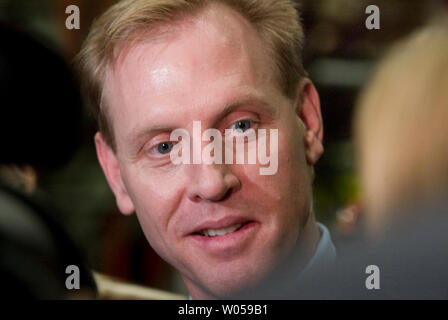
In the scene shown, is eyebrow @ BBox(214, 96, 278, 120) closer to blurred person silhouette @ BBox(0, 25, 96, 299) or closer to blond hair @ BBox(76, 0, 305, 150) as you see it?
blond hair @ BBox(76, 0, 305, 150)

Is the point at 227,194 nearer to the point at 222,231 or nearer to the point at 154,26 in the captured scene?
the point at 222,231

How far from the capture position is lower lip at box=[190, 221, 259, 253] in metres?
1.55

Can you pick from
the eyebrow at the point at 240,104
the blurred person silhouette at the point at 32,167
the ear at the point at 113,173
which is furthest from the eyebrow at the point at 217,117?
the blurred person silhouette at the point at 32,167

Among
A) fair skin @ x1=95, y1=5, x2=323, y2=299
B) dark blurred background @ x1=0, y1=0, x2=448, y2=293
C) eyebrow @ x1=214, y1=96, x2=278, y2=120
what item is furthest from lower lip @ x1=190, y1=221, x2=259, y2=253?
eyebrow @ x1=214, y1=96, x2=278, y2=120

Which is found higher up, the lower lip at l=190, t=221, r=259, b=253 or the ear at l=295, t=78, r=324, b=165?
the ear at l=295, t=78, r=324, b=165

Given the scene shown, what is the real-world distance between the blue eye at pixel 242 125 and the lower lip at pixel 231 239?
0.22 metres

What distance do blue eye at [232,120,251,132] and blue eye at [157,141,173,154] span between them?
16cm

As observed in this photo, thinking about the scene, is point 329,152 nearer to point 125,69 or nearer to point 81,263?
point 125,69

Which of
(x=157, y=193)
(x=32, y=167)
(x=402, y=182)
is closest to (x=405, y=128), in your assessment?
(x=402, y=182)

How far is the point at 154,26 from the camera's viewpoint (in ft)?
5.02

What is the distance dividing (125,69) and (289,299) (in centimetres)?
70

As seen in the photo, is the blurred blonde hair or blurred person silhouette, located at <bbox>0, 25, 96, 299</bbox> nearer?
the blurred blonde hair

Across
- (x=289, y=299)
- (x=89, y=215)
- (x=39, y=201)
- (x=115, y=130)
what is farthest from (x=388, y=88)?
(x=39, y=201)

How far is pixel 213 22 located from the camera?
1.53 metres
